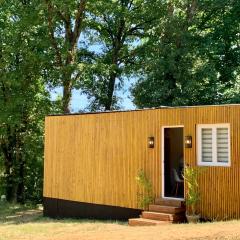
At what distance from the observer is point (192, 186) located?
12562 millimetres

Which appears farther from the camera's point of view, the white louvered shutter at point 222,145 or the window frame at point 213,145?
the white louvered shutter at point 222,145

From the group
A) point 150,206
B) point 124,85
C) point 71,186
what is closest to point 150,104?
point 124,85

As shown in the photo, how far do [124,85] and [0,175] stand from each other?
738cm

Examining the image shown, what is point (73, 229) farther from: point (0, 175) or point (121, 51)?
point (121, 51)

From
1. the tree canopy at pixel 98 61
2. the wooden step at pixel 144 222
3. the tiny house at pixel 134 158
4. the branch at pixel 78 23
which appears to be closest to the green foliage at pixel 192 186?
the tiny house at pixel 134 158

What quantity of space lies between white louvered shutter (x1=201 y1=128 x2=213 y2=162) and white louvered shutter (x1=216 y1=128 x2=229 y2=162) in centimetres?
19

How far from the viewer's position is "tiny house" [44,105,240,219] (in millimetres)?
12492

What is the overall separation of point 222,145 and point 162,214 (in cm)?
230

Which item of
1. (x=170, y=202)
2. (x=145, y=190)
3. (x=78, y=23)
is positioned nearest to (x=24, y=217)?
(x=145, y=190)

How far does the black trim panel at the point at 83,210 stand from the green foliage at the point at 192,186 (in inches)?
73.2

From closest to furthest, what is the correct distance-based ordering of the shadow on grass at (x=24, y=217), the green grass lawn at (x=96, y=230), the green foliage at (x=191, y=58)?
the green grass lawn at (x=96, y=230) → the shadow on grass at (x=24, y=217) → the green foliage at (x=191, y=58)

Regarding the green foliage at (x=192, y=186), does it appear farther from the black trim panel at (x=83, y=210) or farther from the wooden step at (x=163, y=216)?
the black trim panel at (x=83, y=210)

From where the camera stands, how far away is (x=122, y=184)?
1458 centimetres

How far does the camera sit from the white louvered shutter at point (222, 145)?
41.3 ft
